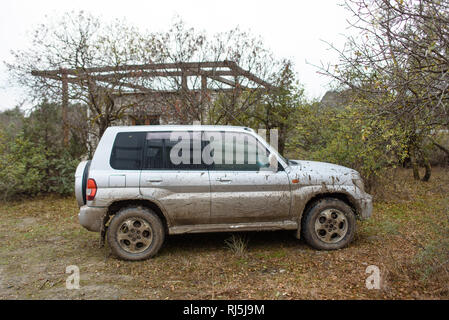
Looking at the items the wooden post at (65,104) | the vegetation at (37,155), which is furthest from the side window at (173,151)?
the wooden post at (65,104)

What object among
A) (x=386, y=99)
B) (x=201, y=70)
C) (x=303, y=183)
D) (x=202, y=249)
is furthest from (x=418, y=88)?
(x=201, y=70)

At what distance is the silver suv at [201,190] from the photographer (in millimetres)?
4961

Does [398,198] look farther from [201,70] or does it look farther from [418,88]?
[201,70]

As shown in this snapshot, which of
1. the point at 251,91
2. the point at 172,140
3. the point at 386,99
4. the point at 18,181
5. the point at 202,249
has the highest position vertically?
the point at 251,91

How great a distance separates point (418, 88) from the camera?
4.60 m

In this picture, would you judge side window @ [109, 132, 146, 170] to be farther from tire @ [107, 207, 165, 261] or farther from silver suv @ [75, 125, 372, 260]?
tire @ [107, 207, 165, 261]

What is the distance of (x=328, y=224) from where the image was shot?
5219 mm

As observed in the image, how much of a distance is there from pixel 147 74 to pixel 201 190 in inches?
214

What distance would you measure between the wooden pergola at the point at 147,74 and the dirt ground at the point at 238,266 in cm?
445

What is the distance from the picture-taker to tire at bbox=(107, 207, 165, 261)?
4961mm

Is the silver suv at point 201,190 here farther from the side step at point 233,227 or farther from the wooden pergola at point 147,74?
the wooden pergola at point 147,74

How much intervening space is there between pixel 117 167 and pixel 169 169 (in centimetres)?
74

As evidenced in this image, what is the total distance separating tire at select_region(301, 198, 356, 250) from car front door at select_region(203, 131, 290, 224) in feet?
1.30

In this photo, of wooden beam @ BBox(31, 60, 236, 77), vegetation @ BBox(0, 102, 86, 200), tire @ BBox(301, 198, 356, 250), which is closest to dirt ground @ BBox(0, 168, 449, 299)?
tire @ BBox(301, 198, 356, 250)
